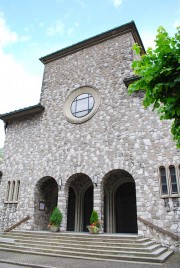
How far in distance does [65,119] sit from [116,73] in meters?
3.68

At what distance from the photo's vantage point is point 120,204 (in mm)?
11617

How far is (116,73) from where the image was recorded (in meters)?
12.1

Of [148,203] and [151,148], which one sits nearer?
[148,203]

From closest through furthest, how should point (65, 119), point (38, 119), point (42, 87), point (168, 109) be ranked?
point (168, 109) → point (65, 119) → point (38, 119) → point (42, 87)

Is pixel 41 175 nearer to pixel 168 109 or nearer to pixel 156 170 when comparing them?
pixel 156 170

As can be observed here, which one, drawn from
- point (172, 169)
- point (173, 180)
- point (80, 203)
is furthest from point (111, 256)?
point (80, 203)

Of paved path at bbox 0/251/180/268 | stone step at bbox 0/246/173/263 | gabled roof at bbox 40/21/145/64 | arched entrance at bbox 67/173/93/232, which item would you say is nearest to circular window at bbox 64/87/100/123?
gabled roof at bbox 40/21/145/64

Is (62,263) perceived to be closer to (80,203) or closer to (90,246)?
(90,246)

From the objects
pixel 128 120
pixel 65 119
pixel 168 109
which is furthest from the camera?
pixel 65 119

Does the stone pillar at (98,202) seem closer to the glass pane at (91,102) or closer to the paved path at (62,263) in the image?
the paved path at (62,263)

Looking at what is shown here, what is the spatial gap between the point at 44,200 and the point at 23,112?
17.3 feet

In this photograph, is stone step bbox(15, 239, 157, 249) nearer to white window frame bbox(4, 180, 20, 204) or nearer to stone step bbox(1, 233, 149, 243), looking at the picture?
stone step bbox(1, 233, 149, 243)

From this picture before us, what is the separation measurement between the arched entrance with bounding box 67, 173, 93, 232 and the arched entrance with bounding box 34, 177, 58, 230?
1.07m

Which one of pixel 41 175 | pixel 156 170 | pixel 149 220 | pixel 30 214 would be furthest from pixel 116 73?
pixel 30 214
